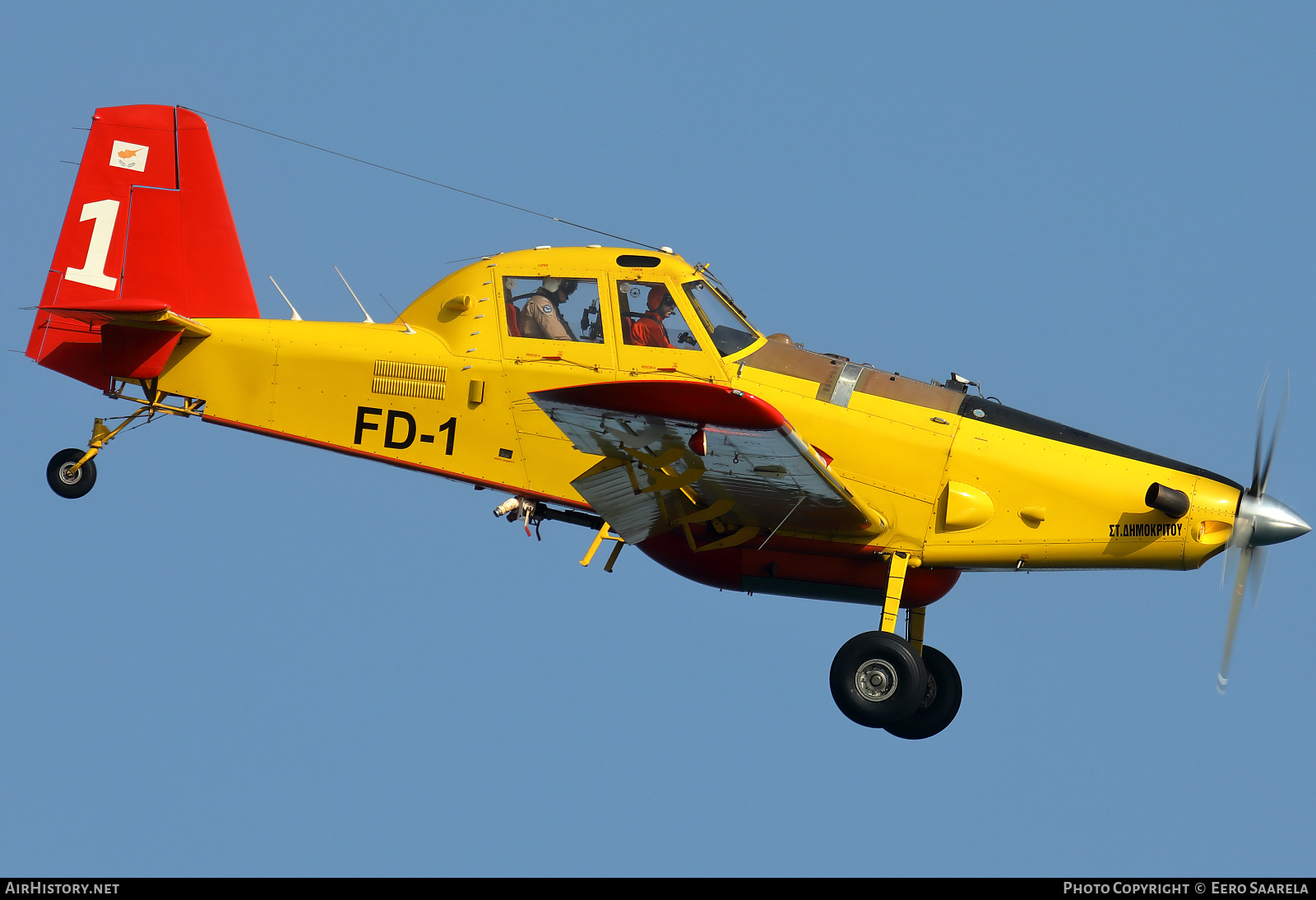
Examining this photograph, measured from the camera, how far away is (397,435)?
15891 mm

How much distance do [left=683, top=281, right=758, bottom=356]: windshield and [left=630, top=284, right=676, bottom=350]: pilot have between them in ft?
0.69

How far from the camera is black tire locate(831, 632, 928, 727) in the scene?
14.1 meters

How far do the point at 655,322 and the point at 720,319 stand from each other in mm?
615

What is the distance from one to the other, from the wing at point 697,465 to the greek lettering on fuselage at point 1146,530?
1987 millimetres

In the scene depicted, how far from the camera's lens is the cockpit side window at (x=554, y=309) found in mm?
15336

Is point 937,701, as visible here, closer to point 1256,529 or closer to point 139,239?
point 1256,529

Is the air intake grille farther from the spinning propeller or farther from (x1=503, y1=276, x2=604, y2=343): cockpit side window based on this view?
the spinning propeller

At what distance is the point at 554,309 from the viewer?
15461mm

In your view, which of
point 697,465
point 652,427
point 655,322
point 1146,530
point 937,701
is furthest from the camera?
point 937,701

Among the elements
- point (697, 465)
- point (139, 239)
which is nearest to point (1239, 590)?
point (697, 465)

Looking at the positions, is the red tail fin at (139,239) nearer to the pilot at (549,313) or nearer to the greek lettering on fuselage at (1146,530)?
the pilot at (549,313)

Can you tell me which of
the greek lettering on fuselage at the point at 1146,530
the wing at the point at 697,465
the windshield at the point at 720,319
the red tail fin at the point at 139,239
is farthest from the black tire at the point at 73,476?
the greek lettering on fuselage at the point at 1146,530
